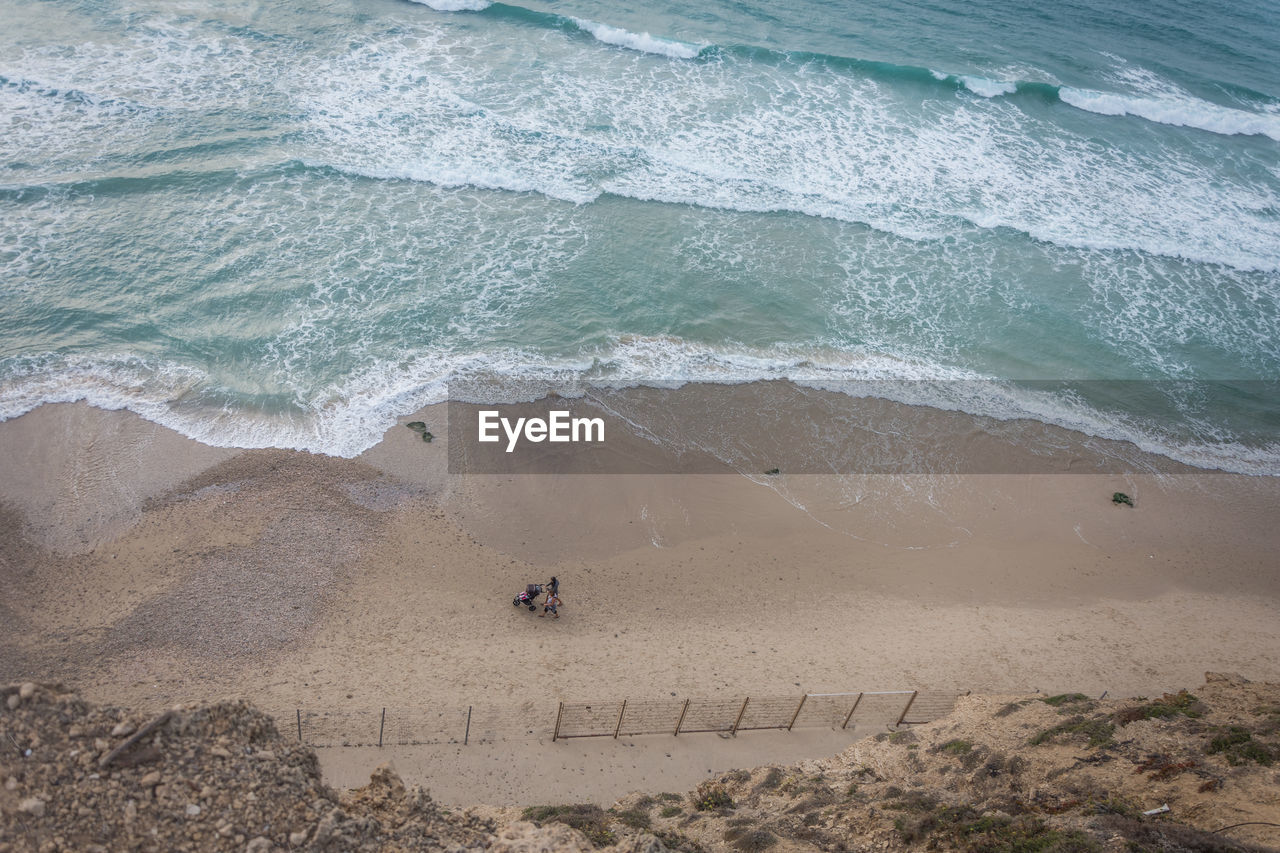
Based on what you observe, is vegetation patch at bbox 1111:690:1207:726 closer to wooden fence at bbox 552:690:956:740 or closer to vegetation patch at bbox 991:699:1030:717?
vegetation patch at bbox 991:699:1030:717

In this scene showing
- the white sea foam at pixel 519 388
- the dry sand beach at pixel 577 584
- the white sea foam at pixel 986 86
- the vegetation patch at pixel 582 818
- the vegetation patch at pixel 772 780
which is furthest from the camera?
the white sea foam at pixel 986 86

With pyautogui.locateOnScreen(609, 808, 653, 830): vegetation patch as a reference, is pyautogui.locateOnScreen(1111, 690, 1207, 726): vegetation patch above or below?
above

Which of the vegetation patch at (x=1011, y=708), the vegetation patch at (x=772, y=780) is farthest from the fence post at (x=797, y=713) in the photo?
the vegetation patch at (x=1011, y=708)

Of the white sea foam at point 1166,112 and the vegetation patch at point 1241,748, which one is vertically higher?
the white sea foam at point 1166,112

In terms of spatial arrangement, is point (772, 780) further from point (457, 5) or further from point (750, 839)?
point (457, 5)

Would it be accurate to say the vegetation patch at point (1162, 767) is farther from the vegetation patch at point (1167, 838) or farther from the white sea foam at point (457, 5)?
the white sea foam at point (457, 5)

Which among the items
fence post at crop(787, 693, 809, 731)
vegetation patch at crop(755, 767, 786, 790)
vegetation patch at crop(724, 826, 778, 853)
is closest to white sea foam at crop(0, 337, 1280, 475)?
fence post at crop(787, 693, 809, 731)

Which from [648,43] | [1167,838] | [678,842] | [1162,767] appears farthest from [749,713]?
[648,43]
